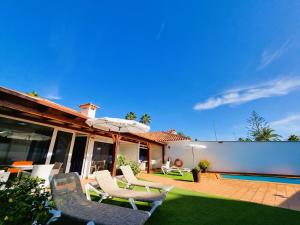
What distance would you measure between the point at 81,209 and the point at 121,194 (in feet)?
4.50

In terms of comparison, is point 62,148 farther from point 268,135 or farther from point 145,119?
point 268,135

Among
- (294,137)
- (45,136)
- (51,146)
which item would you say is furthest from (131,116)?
(294,137)

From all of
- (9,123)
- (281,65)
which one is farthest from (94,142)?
(281,65)

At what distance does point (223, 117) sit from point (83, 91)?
67.9 ft

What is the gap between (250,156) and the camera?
16.1m

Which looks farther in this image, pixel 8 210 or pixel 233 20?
pixel 233 20

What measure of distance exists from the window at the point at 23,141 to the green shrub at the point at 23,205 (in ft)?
17.5

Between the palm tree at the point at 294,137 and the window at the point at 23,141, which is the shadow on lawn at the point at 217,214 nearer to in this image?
the window at the point at 23,141

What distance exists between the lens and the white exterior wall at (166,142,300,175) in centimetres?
1501

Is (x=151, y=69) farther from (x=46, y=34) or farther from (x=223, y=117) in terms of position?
(x=223, y=117)

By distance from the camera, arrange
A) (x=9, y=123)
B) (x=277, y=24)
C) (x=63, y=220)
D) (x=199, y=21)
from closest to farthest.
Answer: (x=63, y=220)
(x=9, y=123)
(x=277, y=24)
(x=199, y=21)

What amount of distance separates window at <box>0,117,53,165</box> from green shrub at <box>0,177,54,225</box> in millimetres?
5342

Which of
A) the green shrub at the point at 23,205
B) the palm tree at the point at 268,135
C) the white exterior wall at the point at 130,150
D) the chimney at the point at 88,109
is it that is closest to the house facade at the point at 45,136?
the chimney at the point at 88,109

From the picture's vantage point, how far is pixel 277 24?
339 inches
